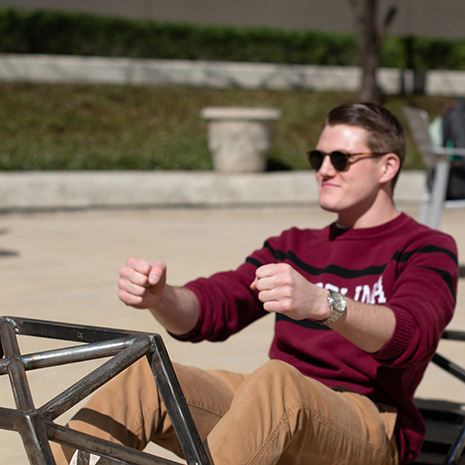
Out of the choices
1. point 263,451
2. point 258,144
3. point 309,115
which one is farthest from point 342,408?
point 309,115

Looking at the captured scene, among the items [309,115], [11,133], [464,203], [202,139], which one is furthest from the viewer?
[309,115]

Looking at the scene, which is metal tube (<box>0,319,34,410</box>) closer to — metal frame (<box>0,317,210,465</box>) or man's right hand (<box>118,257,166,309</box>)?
metal frame (<box>0,317,210,465</box>)

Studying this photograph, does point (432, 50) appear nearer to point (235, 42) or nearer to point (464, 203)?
point (235, 42)

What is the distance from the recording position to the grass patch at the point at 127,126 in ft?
38.6

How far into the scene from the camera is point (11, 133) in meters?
12.3

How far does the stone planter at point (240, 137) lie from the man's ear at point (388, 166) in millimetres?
8860

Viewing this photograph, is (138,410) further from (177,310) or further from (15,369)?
(15,369)

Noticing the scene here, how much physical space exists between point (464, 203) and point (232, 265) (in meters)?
1.85

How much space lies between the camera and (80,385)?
1.40m

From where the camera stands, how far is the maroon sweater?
2.03 meters

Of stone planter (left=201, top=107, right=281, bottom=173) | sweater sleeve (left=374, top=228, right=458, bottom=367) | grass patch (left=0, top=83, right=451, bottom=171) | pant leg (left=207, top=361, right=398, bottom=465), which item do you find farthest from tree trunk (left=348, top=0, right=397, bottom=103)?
pant leg (left=207, top=361, right=398, bottom=465)

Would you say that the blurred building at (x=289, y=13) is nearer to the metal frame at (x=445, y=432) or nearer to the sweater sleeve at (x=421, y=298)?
the metal frame at (x=445, y=432)

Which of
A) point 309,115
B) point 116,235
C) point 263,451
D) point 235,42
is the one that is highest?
point 235,42

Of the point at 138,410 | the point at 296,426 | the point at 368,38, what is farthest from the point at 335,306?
the point at 368,38
